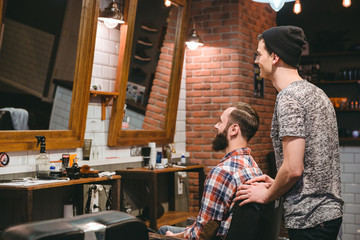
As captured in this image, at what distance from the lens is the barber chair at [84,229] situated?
1018 millimetres

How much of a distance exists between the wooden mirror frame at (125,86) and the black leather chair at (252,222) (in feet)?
8.99

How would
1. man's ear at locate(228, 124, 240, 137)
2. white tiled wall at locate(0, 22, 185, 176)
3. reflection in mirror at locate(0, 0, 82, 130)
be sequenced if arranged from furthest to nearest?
white tiled wall at locate(0, 22, 185, 176), reflection in mirror at locate(0, 0, 82, 130), man's ear at locate(228, 124, 240, 137)

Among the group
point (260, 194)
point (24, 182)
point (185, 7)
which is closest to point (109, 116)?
point (24, 182)

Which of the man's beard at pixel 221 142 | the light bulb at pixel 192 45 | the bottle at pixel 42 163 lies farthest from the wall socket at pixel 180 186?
the man's beard at pixel 221 142

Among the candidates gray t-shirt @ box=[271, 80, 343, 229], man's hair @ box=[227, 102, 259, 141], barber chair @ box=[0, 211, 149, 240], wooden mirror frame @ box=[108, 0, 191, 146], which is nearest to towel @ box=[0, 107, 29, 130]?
wooden mirror frame @ box=[108, 0, 191, 146]

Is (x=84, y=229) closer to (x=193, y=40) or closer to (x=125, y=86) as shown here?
(x=125, y=86)

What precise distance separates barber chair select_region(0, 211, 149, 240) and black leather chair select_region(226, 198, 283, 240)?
79cm

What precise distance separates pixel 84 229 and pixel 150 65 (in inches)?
160

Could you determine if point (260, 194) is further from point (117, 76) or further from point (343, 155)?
point (343, 155)

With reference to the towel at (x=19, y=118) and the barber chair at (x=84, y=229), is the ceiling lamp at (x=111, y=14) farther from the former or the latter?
the barber chair at (x=84, y=229)

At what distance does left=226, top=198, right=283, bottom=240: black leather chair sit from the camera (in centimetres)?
193

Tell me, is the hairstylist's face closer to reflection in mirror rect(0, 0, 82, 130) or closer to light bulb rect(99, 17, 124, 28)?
reflection in mirror rect(0, 0, 82, 130)

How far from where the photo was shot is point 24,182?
3.35 metres

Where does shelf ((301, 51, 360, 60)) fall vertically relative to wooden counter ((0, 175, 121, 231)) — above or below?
above
